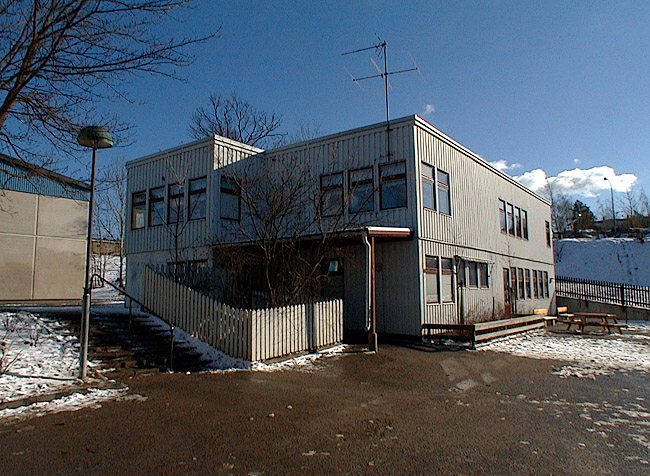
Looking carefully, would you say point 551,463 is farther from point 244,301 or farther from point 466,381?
point 244,301

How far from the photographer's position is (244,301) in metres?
13.4

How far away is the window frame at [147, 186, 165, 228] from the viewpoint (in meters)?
17.4

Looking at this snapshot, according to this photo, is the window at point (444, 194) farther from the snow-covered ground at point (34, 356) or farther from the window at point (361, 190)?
the snow-covered ground at point (34, 356)

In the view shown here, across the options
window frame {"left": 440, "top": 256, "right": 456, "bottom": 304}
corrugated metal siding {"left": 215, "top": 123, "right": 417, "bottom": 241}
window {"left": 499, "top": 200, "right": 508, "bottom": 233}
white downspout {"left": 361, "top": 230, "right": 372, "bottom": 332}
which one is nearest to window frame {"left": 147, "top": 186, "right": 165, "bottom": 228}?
corrugated metal siding {"left": 215, "top": 123, "right": 417, "bottom": 241}

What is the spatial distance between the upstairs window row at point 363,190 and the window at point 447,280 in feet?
8.27

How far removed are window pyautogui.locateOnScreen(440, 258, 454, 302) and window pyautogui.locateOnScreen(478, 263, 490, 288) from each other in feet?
9.00

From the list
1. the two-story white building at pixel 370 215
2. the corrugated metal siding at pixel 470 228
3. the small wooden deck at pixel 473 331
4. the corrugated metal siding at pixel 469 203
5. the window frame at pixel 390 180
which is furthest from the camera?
the corrugated metal siding at pixel 469 203

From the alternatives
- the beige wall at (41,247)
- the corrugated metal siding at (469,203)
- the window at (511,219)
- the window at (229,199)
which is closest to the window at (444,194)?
the corrugated metal siding at (469,203)

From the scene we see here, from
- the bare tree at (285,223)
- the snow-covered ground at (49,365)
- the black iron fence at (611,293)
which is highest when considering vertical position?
the bare tree at (285,223)

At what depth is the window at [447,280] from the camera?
15242 mm

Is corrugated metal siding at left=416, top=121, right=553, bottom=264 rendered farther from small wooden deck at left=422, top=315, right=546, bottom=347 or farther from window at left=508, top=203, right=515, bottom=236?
small wooden deck at left=422, top=315, right=546, bottom=347

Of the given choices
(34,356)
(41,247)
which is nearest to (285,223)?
(34,356)

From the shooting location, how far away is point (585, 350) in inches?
522

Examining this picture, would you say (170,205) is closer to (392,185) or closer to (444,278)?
(392,185)
